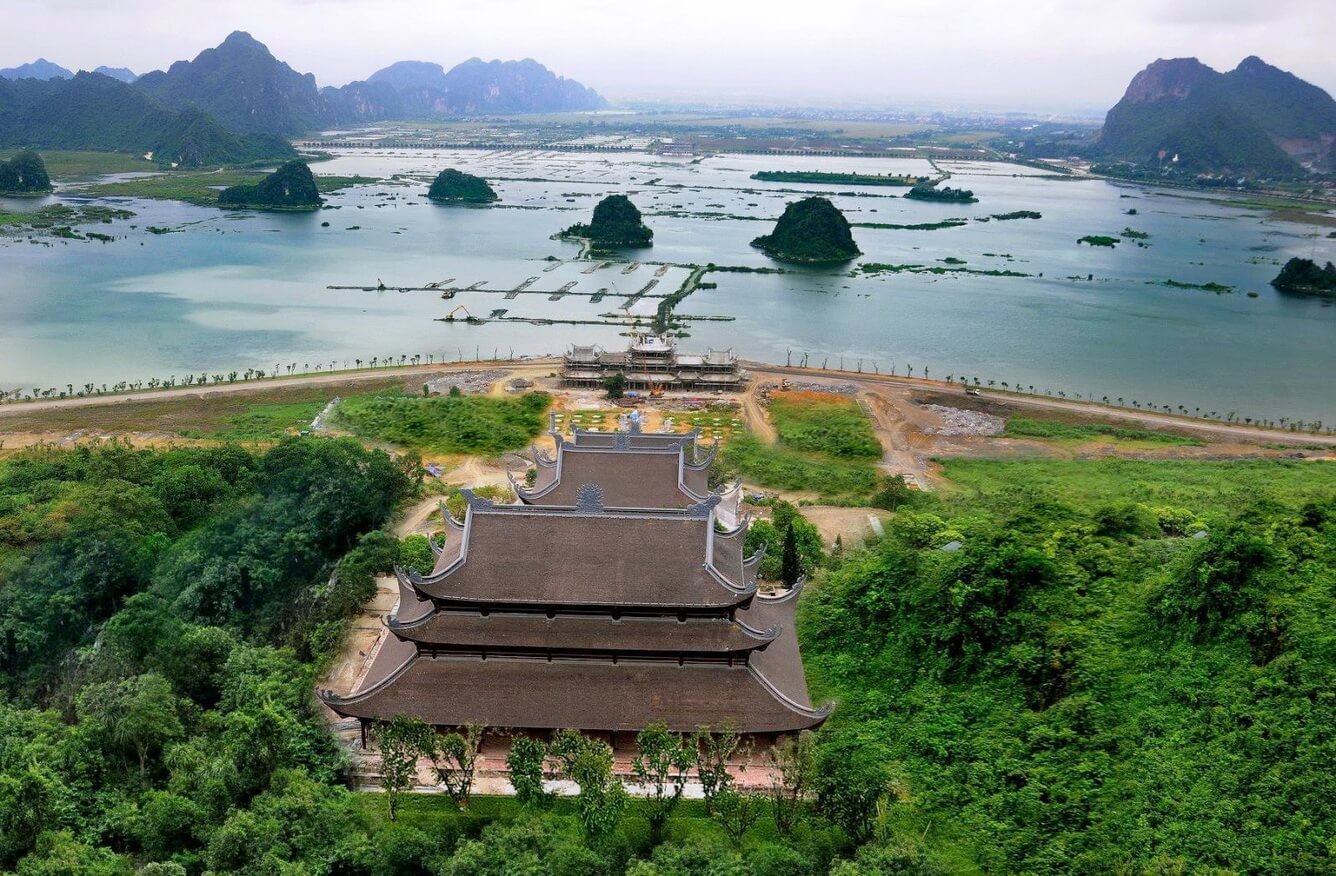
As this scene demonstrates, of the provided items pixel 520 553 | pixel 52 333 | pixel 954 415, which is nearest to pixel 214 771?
pixel 520 553

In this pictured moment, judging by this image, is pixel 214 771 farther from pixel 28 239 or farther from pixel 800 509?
pixel 28 239

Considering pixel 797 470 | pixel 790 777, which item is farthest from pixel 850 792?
pixel 797 470

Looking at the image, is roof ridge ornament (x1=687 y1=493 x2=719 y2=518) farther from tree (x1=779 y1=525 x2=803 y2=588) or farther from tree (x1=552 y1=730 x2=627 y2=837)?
tree (x1=779 y1=525 x2=803 y2=588)

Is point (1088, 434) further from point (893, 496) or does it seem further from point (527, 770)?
point (527, 770)

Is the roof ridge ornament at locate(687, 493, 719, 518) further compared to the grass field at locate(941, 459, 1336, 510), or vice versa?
the grass field at locate(941, 459, 1336, 510)

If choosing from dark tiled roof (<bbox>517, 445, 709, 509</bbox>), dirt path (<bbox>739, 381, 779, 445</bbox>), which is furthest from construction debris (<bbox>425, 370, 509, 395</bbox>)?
dark tiled roof (<bbox>517, 445, 709, 509</bbox>)
